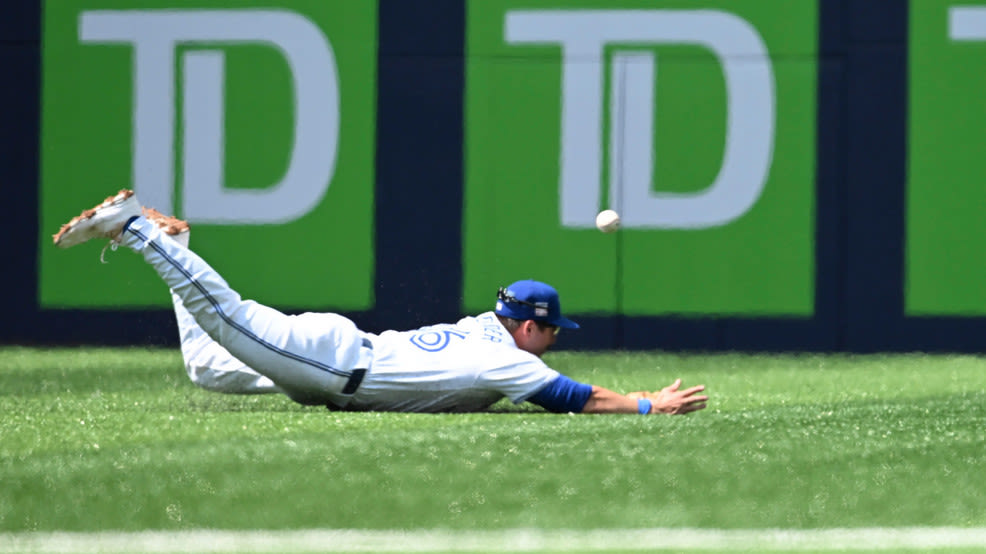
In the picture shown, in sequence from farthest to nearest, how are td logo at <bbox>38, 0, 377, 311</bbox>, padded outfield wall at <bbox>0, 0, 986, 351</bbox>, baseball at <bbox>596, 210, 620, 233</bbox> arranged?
td logo at <bbox>38, 0, 377, 311</bbox>, padded outfield wall at <bbox>0, 0, 986, 351</bbox>, baseball at <bbox>596, 210, 620, 233</bbox>

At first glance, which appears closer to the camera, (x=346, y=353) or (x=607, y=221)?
(x=346, y=353)

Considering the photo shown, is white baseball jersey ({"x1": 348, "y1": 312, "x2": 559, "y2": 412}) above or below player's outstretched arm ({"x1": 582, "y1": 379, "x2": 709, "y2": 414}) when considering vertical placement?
above

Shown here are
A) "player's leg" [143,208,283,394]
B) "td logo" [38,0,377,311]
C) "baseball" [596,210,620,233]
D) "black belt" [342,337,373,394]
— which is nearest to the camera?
"black belt" [342,337,373,394]

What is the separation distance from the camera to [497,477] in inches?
167

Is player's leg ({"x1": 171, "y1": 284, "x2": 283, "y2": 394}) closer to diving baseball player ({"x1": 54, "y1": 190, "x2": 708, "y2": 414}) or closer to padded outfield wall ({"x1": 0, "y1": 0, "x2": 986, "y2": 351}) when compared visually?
diving baseball player ({"x1": 54, "y1": 190, "x2": 708, "y2": 414})

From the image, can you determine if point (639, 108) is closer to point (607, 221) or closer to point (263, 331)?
point (607, 221)

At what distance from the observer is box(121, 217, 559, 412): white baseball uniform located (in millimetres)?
4980

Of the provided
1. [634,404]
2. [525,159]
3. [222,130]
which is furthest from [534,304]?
[222,130]

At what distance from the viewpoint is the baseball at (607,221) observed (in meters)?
8.78

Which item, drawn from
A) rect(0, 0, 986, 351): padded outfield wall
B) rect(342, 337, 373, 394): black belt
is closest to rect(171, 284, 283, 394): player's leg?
rect(342, 337, 373, 394): black belt

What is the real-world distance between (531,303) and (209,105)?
5.00m

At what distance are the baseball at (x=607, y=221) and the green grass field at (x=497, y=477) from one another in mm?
3075

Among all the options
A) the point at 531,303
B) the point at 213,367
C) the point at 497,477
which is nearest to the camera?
the point at 497,477

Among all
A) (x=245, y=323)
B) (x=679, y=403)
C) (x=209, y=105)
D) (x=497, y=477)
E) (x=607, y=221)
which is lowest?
(x=497, y=477)
